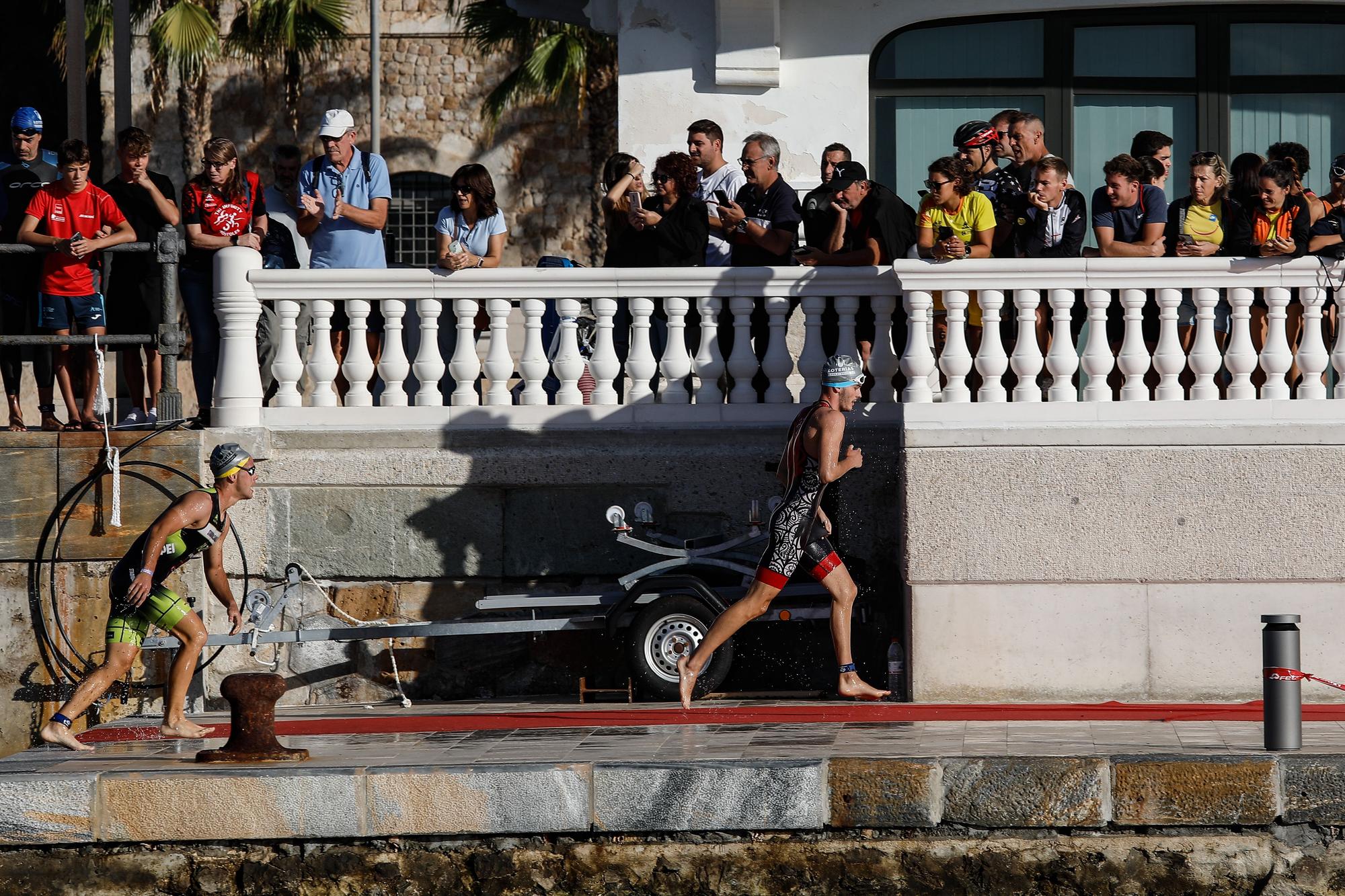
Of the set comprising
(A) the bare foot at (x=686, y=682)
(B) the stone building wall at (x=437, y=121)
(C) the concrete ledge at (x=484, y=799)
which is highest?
(B) the stone building wall at (x=437, y=121)

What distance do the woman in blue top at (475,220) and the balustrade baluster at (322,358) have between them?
0.85m

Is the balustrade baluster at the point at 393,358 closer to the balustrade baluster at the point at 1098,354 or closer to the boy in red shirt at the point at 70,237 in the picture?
the boy in red shirt at the point at 70,237

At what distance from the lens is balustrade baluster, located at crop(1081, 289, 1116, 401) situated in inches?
364

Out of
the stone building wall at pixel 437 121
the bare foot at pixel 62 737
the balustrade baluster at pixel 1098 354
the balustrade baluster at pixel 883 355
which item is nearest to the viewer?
the bare foot at pixel 62 737

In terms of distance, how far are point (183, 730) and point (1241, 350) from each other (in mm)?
5878

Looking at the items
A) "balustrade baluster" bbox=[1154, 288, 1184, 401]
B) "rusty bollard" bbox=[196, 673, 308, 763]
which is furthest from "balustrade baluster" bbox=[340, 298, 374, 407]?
"balustrade baluster" bbox=[1154, 288, 1184, 401]

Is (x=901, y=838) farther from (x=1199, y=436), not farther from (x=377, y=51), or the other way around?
(x=377, y=51)

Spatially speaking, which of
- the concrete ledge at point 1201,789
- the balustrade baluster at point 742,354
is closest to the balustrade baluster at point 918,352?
the balustrade baluster at point 742,354

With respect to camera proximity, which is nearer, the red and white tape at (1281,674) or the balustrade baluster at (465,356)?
the red and white tape at (1281,674)

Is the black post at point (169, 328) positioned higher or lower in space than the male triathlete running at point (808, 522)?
higher

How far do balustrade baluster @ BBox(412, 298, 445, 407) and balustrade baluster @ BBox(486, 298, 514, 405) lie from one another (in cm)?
29

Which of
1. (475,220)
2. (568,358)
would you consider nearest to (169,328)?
(475,220)

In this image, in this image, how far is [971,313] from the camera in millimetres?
9602

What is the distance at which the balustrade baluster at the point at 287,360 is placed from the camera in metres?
10.0
